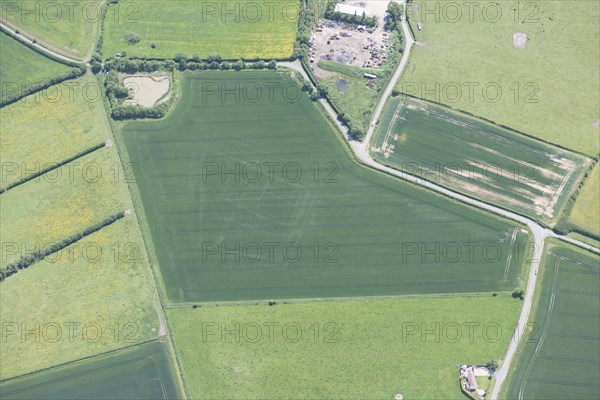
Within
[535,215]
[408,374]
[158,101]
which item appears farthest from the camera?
[158,101]

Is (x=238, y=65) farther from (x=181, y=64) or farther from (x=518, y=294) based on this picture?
(x=518, y=294)

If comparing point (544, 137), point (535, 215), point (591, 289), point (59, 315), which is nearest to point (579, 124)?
point (544, 137)

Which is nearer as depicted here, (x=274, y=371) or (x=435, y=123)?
(x=274, y=371)

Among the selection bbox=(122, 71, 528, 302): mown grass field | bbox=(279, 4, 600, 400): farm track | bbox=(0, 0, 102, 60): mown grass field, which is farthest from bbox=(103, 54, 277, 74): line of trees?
bbox=(0, 0, 102, 60): mown grass field

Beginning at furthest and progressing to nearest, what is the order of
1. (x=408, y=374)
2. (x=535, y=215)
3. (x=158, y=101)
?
(x=158, y=101) < (x=535, y=215) < (x=408, y=374)

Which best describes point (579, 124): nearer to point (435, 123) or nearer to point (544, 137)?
point (544, 137)

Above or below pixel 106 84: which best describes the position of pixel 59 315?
below

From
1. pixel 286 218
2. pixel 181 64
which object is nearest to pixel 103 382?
pixel 286 218
